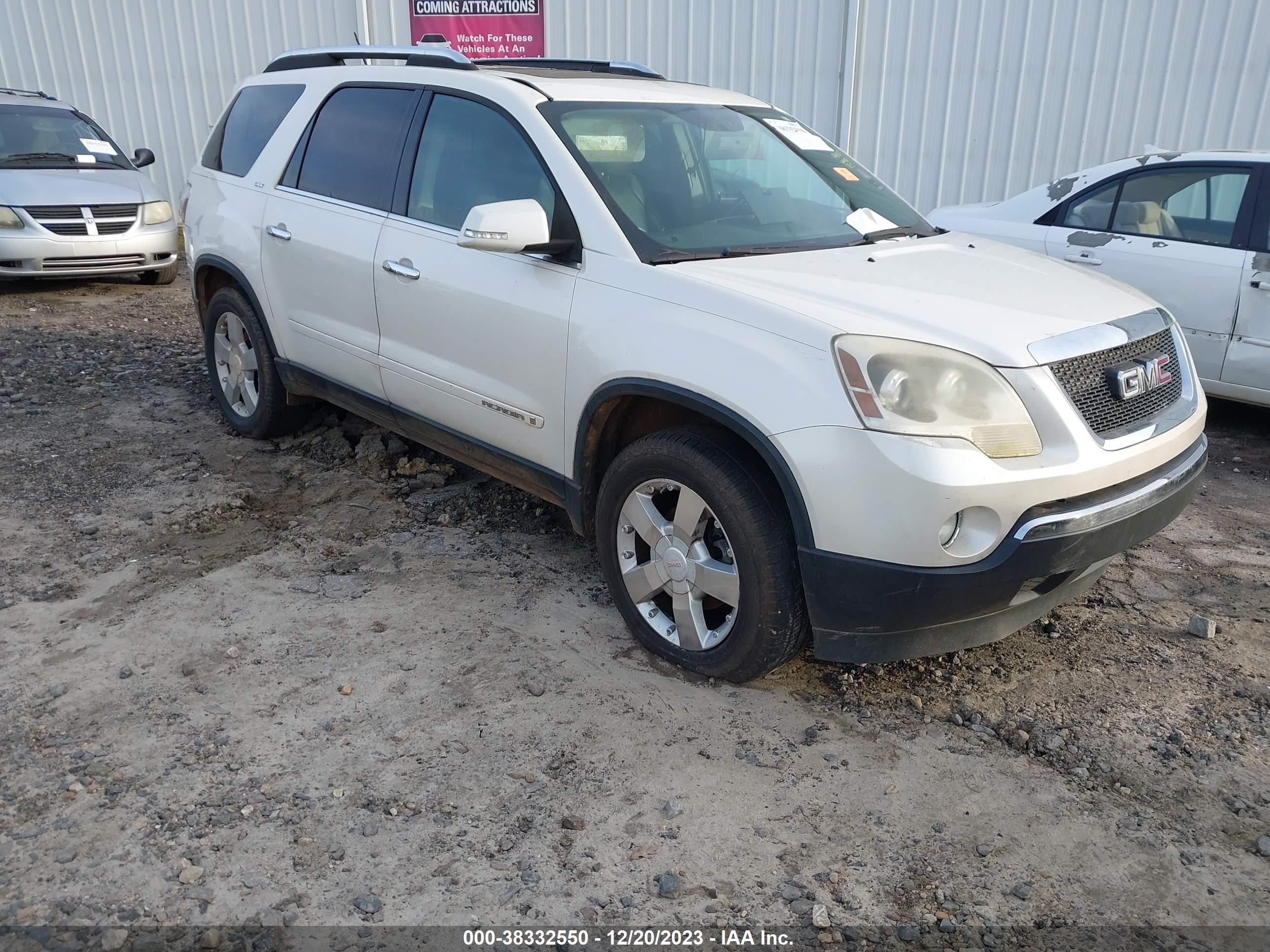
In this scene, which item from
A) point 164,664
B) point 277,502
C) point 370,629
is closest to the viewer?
point 164,664

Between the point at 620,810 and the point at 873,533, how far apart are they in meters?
1.00

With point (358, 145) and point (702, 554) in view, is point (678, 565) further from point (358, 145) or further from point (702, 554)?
point (358, 145)

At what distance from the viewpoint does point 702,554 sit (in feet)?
10.4

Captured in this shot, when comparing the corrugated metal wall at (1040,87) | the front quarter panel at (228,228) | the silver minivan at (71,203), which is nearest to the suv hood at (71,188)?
the silver minivan at (71,203)

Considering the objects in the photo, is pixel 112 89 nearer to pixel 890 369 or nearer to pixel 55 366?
pixel 55 366

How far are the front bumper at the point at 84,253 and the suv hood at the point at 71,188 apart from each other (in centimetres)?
28

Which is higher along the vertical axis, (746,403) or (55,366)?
(746,403)

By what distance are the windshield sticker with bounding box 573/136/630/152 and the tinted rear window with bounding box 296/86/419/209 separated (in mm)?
946

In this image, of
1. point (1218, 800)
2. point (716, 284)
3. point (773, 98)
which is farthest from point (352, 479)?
point (773, 98)

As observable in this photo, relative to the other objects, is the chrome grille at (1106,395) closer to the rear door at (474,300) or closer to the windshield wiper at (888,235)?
the windshield wiper at (888,235)

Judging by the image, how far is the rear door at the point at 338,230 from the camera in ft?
13.9

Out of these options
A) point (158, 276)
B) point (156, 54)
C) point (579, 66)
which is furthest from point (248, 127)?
point (156, 54)

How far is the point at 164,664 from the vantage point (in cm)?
340

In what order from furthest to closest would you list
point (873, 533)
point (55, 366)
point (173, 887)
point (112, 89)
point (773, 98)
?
point (112, 89) → point (773, 98) → point (55, 366) → point (873, 533) → point (173, 887)
